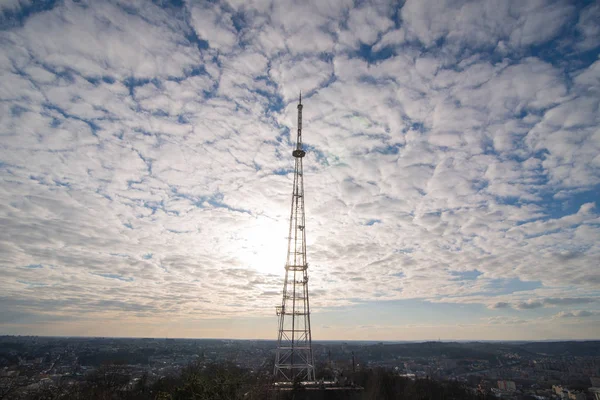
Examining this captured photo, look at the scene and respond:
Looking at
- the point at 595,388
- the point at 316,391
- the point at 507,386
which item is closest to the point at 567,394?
the point at 595,388

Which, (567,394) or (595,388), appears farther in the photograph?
(595,388)

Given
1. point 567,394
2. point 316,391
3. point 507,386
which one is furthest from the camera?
point 507,386

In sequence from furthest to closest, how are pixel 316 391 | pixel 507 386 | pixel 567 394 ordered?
pixel 507 386 < pixel 567 394 < pixel 316 391

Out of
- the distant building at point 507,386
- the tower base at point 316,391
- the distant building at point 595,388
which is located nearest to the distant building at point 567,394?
the distant building at point 595,388

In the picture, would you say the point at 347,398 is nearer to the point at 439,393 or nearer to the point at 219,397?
the point at 219,397

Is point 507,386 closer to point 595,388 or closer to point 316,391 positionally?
point 595,388

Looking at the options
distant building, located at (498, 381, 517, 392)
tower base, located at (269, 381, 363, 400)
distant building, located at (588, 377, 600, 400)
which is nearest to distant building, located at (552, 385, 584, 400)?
distant building, located at (588, 377, 600, 400)

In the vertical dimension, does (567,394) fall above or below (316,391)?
below

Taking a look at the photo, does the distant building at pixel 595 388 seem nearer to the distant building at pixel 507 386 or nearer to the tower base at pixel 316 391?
the distant building at pixel 507 386

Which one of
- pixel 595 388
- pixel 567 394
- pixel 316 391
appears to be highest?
pixel 316 391

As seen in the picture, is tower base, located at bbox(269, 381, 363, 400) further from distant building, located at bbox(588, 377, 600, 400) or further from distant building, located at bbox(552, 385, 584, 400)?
distant building, located at bbox(588, 377, 600, 400)

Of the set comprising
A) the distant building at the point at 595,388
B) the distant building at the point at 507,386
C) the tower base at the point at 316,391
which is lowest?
the distant building at the point at 507,386
